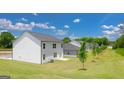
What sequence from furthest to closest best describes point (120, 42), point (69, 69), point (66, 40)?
1. point (66, 40)
2. point (69, 69)
3. point (120, 42)

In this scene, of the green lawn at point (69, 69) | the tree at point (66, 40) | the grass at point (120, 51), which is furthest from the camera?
the tree at point (66, 40)

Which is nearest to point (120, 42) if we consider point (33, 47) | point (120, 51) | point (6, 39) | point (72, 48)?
point (120, 51)

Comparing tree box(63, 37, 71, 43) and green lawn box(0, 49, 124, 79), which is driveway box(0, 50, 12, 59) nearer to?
green lawn box(0, 49, 124, 79)

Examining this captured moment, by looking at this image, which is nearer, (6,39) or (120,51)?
(120,51)

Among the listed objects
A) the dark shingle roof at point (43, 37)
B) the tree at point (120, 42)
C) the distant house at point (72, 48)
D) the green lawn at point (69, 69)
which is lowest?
the green lawn at point (69, 69)

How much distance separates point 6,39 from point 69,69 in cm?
183

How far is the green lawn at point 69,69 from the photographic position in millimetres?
8531

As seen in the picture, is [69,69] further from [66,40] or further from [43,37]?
[43,37]

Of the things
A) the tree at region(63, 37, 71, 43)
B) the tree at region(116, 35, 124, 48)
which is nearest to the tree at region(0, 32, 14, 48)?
the tree at region(63, 37, 71, 43)

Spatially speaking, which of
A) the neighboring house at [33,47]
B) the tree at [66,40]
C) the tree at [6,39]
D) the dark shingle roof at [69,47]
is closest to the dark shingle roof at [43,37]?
the neighboring house at [33,47]

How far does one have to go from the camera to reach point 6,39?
8.76 m

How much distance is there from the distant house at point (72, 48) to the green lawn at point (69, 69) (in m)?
0.24

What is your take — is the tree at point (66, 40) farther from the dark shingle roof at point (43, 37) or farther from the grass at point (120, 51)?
the grass at point (120, 51)
